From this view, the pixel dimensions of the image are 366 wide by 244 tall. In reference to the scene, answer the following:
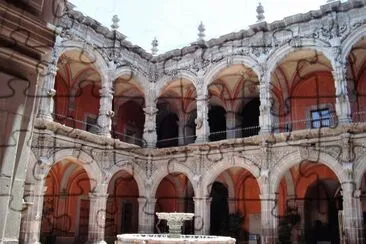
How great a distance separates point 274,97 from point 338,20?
4.26 meters

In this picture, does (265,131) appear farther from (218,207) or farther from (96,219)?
(96,219)

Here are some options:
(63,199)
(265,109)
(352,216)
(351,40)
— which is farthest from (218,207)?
(351,40)

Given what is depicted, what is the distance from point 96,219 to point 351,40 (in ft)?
34.9

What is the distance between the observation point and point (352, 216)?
11906 mm

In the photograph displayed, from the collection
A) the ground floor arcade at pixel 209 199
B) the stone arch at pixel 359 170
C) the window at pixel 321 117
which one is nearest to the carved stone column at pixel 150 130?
the ground floor arcade at pixel 209 199

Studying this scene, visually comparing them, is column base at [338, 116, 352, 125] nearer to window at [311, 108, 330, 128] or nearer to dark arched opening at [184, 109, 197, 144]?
window at [311, 108, 330, 128]

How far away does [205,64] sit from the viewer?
53.5ft

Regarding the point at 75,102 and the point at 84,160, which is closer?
the point at 84,160

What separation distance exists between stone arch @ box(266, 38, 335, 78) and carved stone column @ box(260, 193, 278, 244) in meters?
4.53

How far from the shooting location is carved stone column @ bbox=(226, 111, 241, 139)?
56.6 ft

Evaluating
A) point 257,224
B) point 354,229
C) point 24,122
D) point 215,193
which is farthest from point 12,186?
point 215,193

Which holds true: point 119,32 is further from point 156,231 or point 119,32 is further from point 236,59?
point 156,231

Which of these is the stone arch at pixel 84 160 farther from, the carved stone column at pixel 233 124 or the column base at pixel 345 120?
the column base at pixel 345 120

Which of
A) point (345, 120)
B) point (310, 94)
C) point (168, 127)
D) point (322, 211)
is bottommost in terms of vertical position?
point (322, 211)
